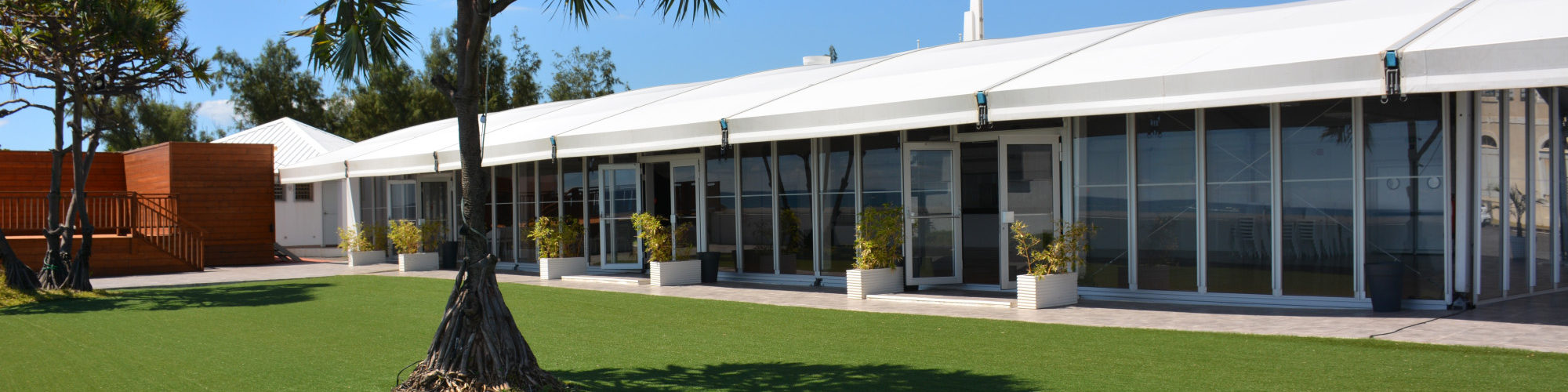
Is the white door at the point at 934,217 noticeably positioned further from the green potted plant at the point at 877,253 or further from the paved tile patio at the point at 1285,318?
the paved tile patio at the point at 1285,318

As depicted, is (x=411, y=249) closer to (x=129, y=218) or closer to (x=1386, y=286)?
(x=129, y=218)

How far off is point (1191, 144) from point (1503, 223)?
2.71 meters

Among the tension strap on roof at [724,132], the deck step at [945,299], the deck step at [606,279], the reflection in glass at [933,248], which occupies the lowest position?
the deck step at [606,279]

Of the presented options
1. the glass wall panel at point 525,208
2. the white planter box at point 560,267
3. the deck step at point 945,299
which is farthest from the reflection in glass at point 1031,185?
the glass wall panel at point 525,208

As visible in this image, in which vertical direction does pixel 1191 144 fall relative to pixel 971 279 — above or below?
above

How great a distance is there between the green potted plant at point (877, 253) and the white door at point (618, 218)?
196 inches

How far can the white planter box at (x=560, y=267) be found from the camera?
15.7 m

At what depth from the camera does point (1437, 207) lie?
8914 millimetres

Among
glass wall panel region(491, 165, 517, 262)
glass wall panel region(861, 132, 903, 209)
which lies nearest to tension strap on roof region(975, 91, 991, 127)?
glass wall panel region(861, 132, 903, 209)

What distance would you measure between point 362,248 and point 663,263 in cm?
935

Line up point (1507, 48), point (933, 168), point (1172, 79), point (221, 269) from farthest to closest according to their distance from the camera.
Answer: point (221, 269), point (933, 168), point (1172, 79), point (1507, 48)

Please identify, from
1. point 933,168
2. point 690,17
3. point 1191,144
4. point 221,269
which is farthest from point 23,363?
point 221,269

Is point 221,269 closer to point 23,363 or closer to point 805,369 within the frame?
point 23,363

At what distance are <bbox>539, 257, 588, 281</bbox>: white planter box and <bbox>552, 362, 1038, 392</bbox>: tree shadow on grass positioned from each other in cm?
919
